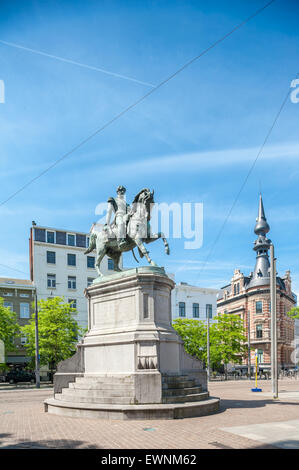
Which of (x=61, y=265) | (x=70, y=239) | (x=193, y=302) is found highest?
(x=70, y=239)

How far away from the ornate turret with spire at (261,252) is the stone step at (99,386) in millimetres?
67162

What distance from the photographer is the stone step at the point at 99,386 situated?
44.4 feet

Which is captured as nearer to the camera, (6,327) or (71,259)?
(6,327)

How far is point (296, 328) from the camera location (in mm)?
82688

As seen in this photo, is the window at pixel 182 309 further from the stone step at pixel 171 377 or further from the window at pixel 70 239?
the stone step at pixel 171 377

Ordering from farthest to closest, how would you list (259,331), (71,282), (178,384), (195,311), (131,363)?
(259,331) → (195,311) → (71,282) → (131,363) → (178,384)

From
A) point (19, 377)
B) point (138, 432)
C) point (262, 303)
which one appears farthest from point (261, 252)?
point (138, 432)

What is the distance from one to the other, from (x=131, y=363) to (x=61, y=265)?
45.6 m

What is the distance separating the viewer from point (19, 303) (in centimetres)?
5272

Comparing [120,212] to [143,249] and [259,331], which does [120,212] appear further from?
[259,331]

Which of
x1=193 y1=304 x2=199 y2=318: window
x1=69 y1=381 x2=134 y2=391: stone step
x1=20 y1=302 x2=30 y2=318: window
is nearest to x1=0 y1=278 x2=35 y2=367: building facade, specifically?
x1=20 y1=302 x2=30 y2=318: window

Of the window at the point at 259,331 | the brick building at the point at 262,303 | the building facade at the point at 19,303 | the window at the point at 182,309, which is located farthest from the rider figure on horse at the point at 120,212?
the window at the point at 259,331

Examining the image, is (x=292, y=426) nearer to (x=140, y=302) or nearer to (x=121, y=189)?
(x=140, y=302)

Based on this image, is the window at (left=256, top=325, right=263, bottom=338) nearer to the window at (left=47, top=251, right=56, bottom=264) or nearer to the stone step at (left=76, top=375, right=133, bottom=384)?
the window at (left=47, top=251, right=56, bottom=264)
